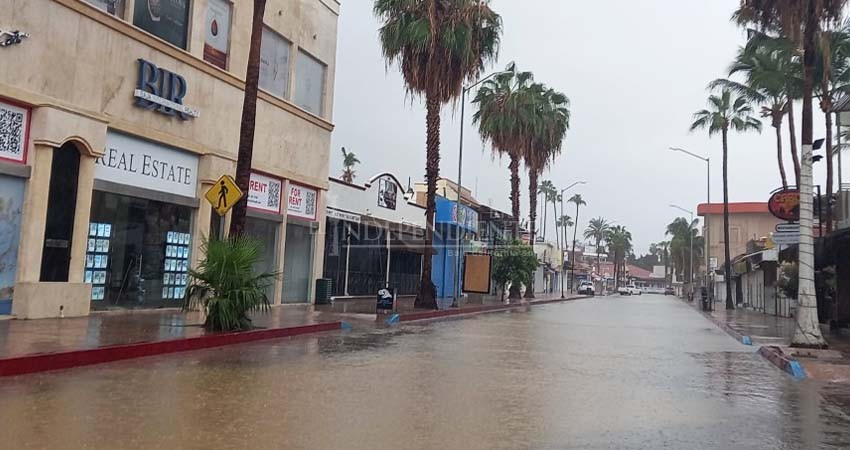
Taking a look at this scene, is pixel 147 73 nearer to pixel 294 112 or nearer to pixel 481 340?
pixel 294 112

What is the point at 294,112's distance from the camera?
80.7 ft

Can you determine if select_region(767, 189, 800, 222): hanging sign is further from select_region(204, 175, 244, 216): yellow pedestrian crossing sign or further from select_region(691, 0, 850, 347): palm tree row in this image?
select_region(204, 175, 244, 216): yellow pedestrian crossing sign

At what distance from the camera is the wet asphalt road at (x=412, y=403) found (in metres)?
6.46

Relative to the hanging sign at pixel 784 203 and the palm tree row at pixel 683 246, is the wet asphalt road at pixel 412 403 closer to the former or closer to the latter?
the hanging sign at pixel 784 203

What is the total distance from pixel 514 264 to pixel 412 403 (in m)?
33.8

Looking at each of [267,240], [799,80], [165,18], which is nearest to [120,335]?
[165,18]

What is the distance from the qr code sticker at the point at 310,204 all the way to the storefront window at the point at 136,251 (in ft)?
21.3

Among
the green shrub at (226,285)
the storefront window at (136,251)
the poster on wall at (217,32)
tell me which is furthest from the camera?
the poster on wall at (217,32)

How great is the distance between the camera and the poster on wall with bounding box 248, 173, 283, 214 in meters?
22.4

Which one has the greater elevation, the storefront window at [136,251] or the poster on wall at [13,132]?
the poster on wall at [13,132]

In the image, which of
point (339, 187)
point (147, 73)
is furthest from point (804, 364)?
point (339, 187)

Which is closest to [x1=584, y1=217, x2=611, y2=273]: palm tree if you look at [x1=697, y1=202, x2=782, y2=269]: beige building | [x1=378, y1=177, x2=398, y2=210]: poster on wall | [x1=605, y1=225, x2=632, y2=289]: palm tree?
[x1=605, y1=225, x2=632, y2=289]: palm tree

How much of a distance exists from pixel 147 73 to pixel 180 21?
239 centimetres

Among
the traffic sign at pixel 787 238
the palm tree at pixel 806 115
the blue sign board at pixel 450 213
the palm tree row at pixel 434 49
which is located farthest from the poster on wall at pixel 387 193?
the palm tree at pixel 806 115
